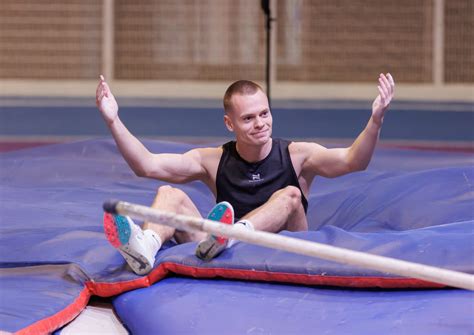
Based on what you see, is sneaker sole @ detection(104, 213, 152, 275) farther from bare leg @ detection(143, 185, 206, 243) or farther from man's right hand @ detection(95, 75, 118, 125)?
man's right hand @ detection(95, 75, 118, 125)

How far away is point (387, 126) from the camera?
20.3ft

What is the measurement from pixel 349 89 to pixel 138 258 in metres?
5.84

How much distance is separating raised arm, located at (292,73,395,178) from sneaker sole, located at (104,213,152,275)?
0.64 m

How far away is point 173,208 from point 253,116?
0.34 meters

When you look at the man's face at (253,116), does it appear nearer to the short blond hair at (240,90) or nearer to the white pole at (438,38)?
the short blond hair at (240,90)

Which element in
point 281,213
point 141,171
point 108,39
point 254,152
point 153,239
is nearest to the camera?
point 153,239

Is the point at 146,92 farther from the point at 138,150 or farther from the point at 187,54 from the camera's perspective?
the point at 138,150

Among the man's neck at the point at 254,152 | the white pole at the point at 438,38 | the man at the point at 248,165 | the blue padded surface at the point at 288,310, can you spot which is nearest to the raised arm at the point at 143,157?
the man at the point at 248,165

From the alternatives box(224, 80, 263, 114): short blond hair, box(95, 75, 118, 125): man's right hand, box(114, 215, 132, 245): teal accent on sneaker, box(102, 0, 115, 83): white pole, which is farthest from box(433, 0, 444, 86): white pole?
box(114, 215, 132, 245): teal accent on sneaker

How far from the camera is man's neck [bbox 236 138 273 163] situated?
2.65m

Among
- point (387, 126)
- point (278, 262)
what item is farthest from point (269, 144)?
point (387, 126)

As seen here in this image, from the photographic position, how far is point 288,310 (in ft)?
6.64

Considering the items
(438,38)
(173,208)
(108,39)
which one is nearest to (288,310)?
(173,208)

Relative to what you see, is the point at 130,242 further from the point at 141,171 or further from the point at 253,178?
Result: the point at 253,178
